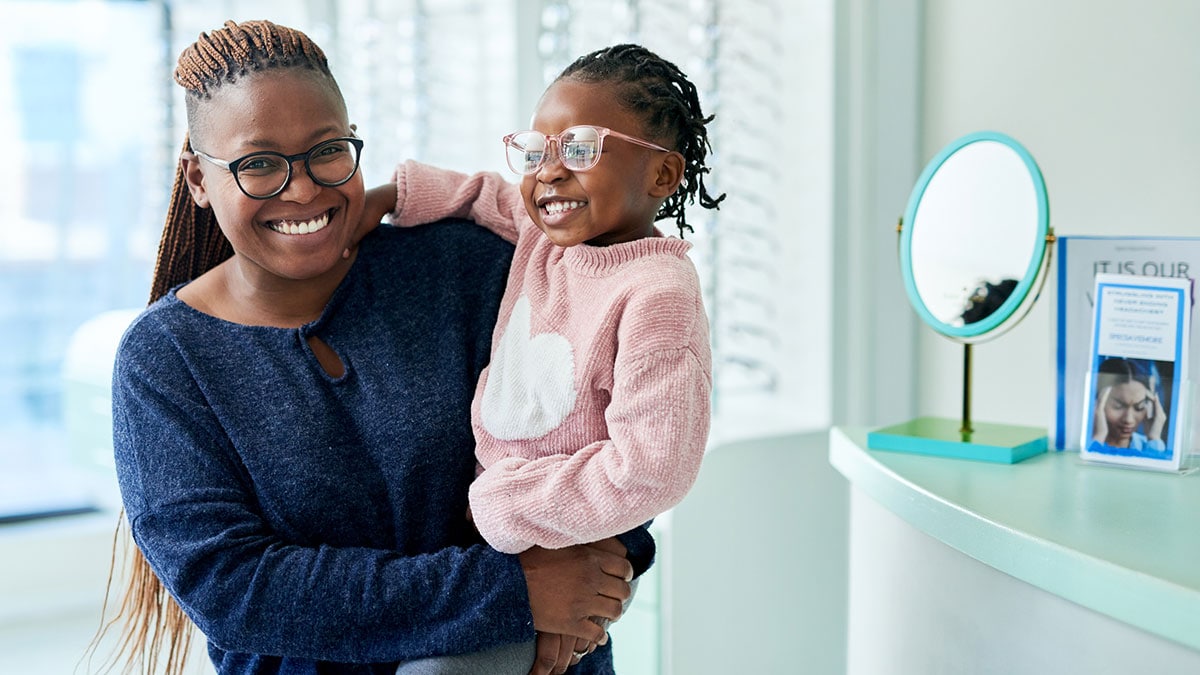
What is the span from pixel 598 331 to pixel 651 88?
0.89 feet

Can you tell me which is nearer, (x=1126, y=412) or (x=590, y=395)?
(x=590, y=395)

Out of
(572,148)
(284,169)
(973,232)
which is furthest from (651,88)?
(973,232)

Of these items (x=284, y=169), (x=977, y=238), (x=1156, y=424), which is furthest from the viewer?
(x=977, y=238)

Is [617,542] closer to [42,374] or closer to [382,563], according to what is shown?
[382,563]

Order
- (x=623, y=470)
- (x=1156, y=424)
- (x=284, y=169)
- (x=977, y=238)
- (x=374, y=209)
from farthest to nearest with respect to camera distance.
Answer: (x=977, y=238), (x=1156, y=424), (x=374, y=209), (x=284, y=169), (x=623, y=470)

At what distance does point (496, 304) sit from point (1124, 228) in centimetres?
128

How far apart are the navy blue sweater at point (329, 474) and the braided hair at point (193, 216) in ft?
0.44

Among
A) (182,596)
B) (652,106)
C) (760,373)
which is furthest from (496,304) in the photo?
(760,373)

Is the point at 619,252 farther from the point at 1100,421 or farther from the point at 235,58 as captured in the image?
the point at 1100,421

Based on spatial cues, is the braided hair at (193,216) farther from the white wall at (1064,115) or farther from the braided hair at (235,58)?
the white wall at (1064,115)

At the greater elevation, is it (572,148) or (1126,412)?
(572,148)

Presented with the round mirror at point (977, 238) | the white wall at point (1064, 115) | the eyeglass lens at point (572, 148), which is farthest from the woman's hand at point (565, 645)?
the white wall at point (1064, 115)

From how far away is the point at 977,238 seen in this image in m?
1.54

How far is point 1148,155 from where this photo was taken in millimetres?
1924
